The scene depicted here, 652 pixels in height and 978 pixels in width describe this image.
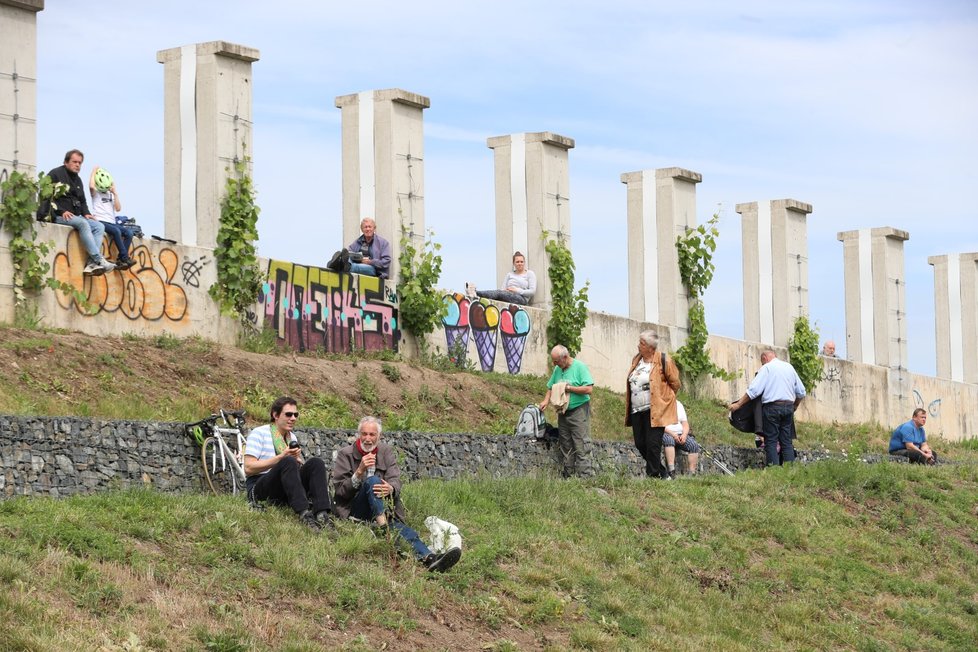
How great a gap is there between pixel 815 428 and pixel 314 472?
58.4 feet

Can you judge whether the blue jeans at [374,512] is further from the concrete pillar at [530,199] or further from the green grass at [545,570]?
the concrete pillar at [530,199]

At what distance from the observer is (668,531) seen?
16562 mm

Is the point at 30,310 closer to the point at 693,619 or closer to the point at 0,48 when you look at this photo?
the point at 0,48

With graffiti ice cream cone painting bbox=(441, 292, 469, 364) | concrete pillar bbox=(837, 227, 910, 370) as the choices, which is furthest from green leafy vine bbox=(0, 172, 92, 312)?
concrete pillar bbox=(837, 227, 910, 370)

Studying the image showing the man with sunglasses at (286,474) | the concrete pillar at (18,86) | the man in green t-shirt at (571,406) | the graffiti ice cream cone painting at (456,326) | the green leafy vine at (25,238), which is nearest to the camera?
the man with sunglasses at (286,474)

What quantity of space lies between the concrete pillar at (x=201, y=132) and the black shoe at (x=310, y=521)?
27.4 feet

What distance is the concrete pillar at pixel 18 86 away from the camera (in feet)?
63.2

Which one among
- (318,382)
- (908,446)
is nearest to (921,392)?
(908,446)

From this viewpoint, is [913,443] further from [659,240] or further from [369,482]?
[369,482]

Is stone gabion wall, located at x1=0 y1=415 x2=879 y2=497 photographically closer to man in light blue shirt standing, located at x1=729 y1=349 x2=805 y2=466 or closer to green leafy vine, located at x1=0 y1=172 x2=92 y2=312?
man in light blue shirt standing, located at x1=729 y1=349 x2=805 y2=466

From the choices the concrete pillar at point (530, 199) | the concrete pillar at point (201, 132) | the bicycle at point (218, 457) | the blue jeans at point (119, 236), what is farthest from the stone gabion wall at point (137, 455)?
the concrete pillar at point (530, 199)

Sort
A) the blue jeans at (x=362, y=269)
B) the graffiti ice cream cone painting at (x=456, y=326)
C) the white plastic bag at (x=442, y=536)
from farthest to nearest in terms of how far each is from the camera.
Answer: the graffiti ice cream cone painting at (x=456, y=326), the blue jeans at (x=362, y=269), the white plastic bag at (x=442, y=536)

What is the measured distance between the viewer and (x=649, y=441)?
61.7 feet

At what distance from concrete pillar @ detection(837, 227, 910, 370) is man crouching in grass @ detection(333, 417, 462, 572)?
2330cm
